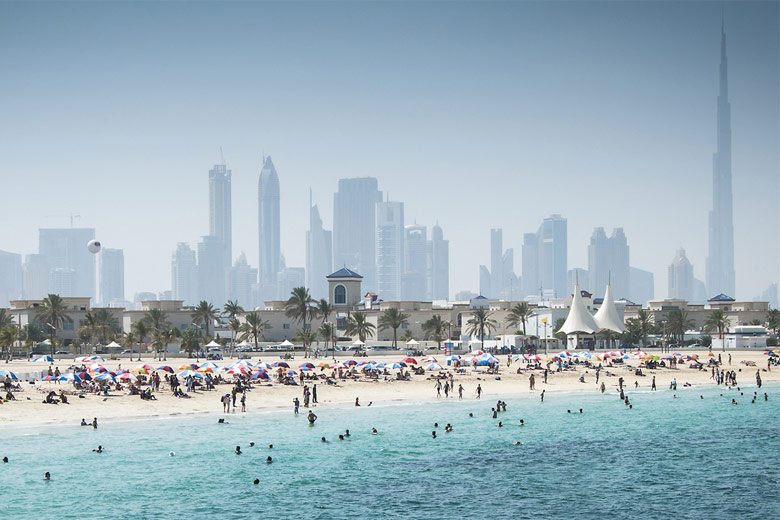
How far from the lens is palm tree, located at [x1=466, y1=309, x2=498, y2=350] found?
11038 cm

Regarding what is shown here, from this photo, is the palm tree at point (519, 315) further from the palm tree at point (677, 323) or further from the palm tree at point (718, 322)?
the palm tree at point (718, 322)

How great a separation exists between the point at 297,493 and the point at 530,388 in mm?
38113

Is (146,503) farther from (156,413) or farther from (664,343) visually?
(664,343)

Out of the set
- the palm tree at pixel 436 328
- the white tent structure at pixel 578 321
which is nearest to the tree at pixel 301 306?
the palm tree at pixel 436 328

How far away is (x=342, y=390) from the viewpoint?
65.8 metres

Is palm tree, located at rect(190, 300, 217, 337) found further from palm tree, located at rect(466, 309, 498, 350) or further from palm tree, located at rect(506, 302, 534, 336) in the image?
palm tree, located at rect(506, 302, 534, 336)

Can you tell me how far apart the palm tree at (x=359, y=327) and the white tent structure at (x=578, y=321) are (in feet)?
82.4

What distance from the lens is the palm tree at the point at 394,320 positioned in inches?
4412

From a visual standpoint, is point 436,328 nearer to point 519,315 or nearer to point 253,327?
point 519,315

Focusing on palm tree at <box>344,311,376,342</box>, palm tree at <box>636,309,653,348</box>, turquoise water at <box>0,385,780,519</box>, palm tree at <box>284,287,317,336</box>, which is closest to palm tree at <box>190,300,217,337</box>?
palm tree at <box>284,287,317,336</box>

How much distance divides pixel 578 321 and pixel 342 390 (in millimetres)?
49669

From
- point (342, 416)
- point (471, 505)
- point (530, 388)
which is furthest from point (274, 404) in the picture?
point (471, 505)

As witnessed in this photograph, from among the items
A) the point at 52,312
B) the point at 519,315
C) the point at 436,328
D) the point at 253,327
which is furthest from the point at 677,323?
the point at 52,312

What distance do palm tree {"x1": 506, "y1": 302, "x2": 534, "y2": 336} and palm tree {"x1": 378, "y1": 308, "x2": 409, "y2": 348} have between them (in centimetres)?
1458
